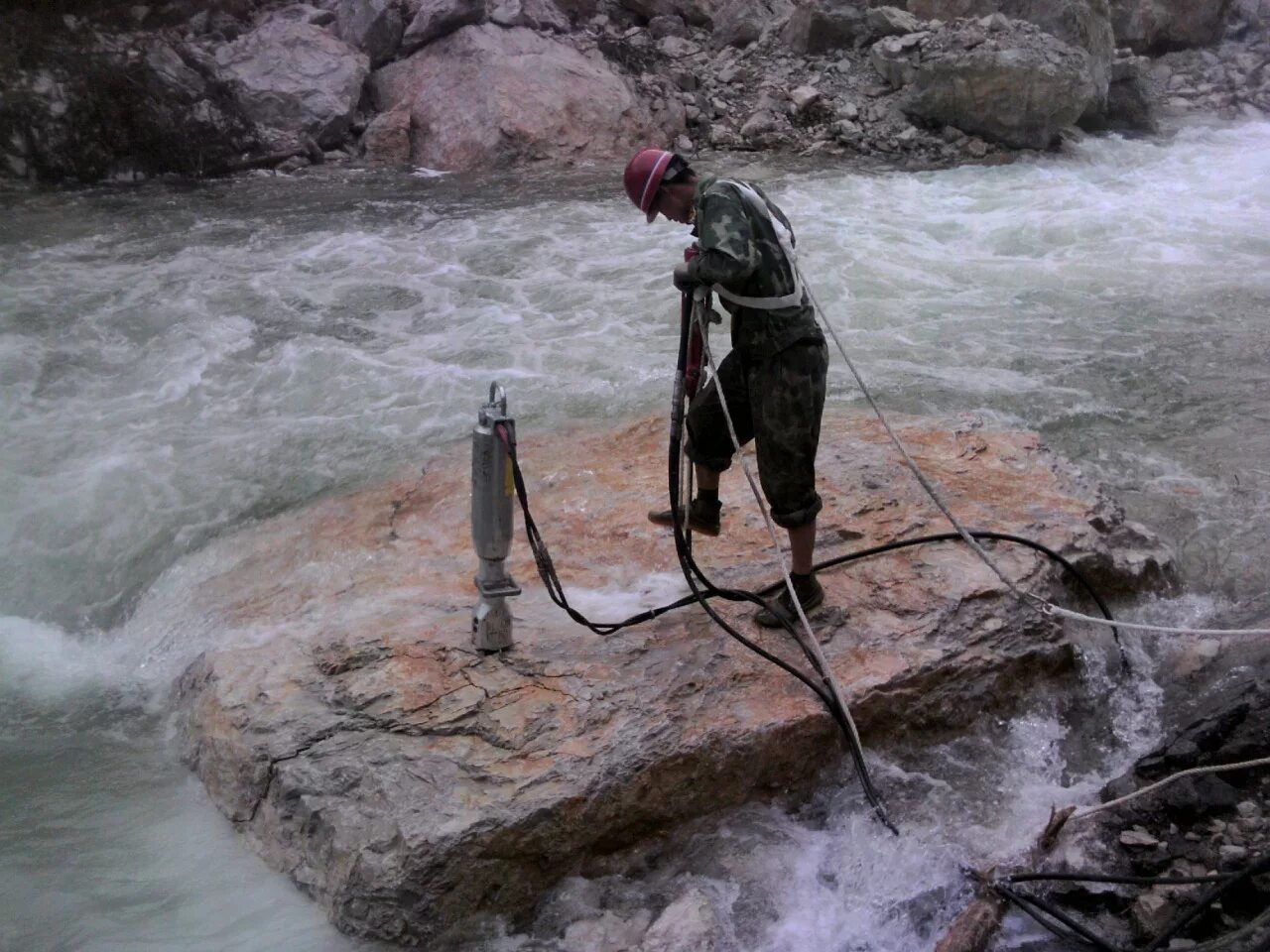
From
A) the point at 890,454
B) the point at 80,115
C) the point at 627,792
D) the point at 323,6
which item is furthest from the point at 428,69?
the point at 627,792

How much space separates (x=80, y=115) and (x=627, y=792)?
10.5 m

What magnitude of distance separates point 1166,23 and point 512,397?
16.4m

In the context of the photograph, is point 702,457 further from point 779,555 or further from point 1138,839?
point 1138,839

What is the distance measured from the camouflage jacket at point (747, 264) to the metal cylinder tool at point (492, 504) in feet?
2.39

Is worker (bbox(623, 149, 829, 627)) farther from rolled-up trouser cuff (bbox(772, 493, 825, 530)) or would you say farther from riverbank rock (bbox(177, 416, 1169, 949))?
riverbank rock (bbox(177, 416, 1169, 949))

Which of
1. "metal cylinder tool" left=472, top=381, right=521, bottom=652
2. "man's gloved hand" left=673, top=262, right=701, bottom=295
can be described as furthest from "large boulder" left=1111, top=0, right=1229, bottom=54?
"metal cylinder tool" left=472, top=381, right=521, bottom=652

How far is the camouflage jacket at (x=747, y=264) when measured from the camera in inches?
124

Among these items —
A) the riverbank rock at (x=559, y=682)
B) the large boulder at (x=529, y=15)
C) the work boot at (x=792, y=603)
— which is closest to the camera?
the riverbank rock at (x=559, y=682)

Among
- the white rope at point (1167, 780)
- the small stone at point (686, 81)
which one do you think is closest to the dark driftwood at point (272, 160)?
the small stone at point (686, 81)

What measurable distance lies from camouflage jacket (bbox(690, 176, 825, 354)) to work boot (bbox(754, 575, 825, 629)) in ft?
2.73

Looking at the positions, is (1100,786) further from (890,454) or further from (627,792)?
(890,454)

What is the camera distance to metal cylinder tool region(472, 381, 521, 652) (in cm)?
312

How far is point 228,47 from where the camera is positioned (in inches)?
476

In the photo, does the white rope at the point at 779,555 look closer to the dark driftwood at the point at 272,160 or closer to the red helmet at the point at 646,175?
the red helmet at the point at 646,175
